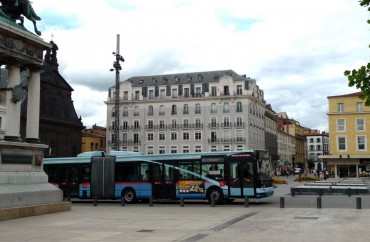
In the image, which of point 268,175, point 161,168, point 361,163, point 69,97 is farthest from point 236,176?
point 69,97

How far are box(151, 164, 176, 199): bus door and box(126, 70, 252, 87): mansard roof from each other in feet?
222

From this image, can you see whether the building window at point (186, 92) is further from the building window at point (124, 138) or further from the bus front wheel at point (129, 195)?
the bus front wheel at point (129, 195)

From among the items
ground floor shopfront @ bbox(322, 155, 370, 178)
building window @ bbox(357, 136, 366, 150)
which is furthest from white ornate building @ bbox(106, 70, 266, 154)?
building window @ bbox(357, 136, 366, 150)

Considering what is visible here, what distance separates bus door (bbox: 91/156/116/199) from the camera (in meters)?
26.9

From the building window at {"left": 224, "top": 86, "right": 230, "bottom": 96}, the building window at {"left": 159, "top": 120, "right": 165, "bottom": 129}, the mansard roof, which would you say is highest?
the mansard roof

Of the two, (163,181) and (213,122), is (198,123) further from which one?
(163,181)

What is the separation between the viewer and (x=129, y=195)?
1046 inches

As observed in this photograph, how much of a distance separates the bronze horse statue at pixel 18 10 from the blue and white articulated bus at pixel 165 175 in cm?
989

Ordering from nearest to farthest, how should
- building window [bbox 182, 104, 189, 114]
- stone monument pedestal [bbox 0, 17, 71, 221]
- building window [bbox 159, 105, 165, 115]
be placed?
stone monument pedestal [bbox 0, 17, 71, 221]
building window [bbox 182, 104, 189, 114]
building window [bbox 159, 105, 165, 115]

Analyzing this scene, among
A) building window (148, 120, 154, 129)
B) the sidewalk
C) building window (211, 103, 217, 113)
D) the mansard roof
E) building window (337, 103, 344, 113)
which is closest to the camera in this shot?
the sidewalk

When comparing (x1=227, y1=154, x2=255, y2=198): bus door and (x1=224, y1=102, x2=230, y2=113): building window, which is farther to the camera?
(x1=224, y1=102, x2=230, y2=113): building window

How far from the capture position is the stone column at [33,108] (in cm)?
1938

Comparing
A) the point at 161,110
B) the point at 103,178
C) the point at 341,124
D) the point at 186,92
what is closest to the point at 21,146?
the point at 103,178

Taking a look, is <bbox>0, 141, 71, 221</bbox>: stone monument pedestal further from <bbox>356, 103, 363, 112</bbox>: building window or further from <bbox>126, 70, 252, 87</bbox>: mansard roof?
<bbox>126, 70, 252, 87</bbox>: mansard roof
